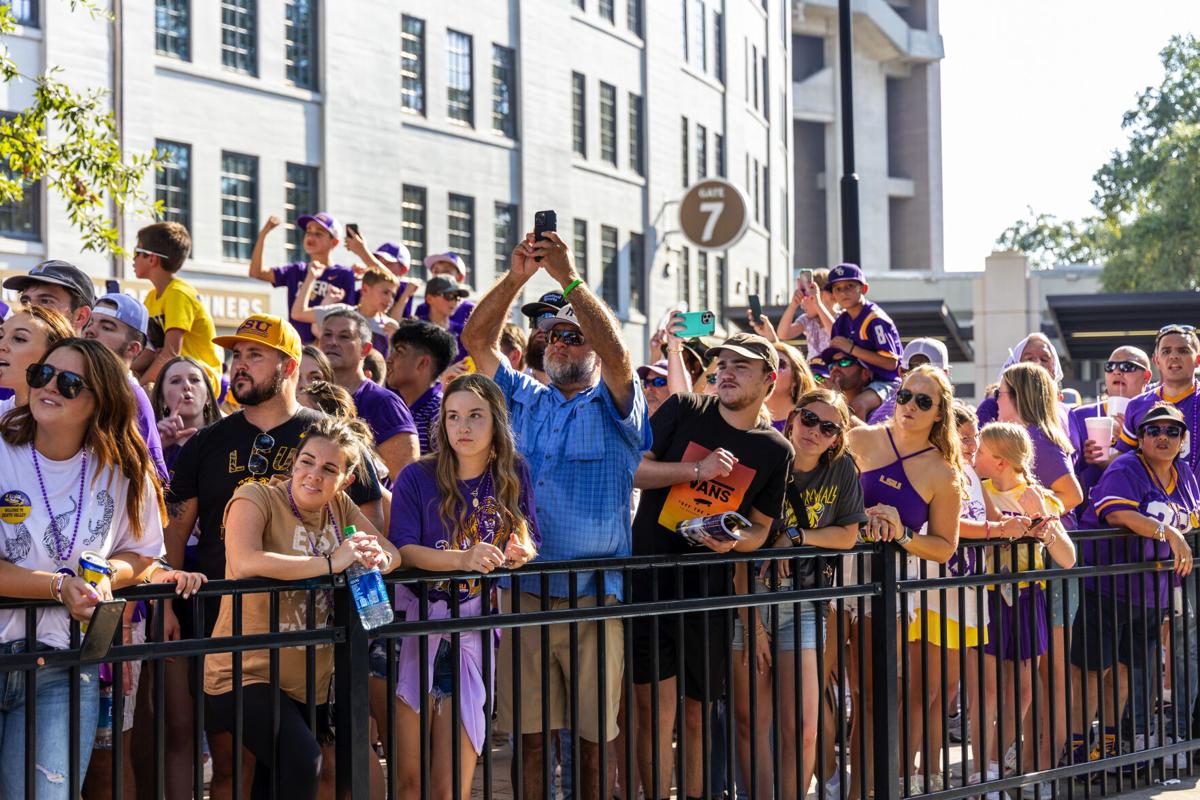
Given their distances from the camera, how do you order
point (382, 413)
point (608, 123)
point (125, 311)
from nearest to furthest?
point (125, 311)
point (382, 413)
point (608, 123)

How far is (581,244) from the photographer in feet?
119

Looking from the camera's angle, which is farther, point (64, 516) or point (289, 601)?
point (289, 601)

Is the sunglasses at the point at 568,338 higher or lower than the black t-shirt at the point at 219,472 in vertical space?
higher

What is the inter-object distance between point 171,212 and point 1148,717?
21.1 m

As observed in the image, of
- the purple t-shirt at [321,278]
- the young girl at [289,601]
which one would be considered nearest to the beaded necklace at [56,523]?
the young girl at [289,601]

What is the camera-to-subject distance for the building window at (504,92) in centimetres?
3375

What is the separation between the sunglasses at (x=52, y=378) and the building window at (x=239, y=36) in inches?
937

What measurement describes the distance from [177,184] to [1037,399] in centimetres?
2029

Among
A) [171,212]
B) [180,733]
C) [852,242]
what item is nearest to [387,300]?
[180,733]

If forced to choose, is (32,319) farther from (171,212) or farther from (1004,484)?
(171,212)

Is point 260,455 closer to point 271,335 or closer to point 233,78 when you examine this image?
point 271,335

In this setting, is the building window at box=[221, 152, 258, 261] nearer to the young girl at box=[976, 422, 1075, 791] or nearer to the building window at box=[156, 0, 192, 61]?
the building window at box=[156, 0, 192, 61]

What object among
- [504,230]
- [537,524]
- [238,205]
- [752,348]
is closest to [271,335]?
[537,524]

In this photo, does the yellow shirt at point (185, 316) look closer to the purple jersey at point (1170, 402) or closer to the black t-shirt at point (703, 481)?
the black t-shirt at point (703, 481)
